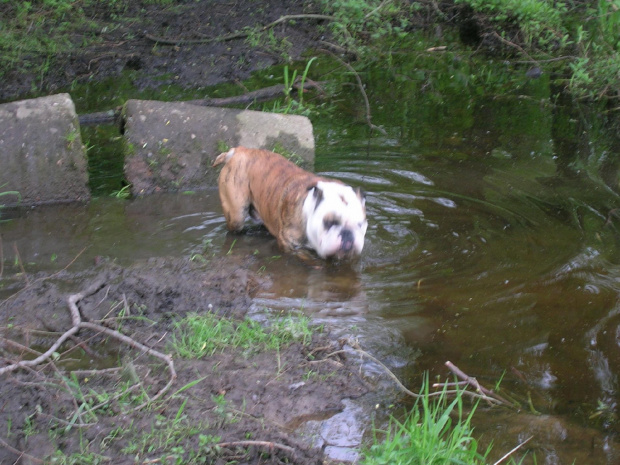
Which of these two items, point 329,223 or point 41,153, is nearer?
point 329,223

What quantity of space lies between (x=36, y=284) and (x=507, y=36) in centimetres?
924

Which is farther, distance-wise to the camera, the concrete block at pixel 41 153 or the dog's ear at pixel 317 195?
the concrete block at pixel 41 153

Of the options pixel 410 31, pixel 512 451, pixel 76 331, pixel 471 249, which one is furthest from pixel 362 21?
pixel 512 451

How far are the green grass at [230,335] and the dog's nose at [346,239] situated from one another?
2.93ft

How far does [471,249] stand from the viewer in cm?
554

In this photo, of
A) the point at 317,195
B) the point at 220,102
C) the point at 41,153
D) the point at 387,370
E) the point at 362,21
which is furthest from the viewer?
the point at 362,21

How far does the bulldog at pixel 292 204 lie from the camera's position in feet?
16.6

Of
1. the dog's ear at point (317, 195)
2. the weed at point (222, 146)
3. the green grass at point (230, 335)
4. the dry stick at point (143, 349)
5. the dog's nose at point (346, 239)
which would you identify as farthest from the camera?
the weed at point (222, 146)

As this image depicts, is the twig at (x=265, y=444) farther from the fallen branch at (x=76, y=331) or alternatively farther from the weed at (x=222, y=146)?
the weed at (x=222, y=146)

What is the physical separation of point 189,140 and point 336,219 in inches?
111

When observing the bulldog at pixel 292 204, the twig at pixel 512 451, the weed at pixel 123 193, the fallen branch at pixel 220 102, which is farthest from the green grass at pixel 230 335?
the fallen branch at pixel 220 102

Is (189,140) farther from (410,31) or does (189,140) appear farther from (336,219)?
(410,31)

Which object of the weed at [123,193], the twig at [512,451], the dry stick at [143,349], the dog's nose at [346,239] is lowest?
the twig at [512,451]

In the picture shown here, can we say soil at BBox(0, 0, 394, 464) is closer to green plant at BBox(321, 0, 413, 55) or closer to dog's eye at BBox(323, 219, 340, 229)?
dog's eye at BBox(323, 219, 340, 229)
